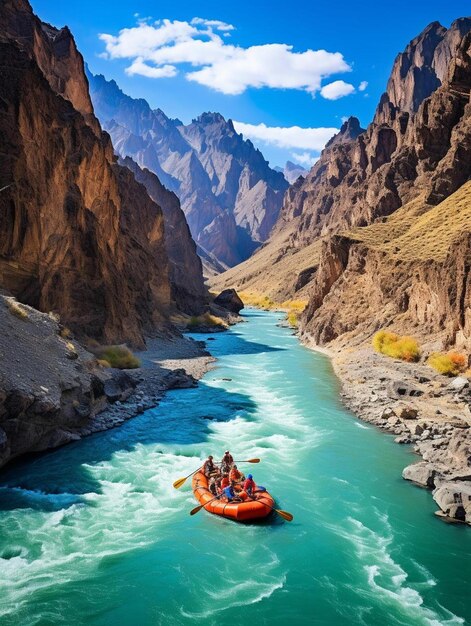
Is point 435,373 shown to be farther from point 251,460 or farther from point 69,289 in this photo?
point 69,289

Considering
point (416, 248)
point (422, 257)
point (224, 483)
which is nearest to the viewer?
point (224, 483)

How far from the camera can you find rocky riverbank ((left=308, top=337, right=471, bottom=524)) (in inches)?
741

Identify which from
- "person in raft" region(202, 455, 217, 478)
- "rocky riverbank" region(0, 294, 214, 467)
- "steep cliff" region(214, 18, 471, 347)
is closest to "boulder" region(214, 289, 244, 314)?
"steep cliff" region(214, 18, 471, 347)

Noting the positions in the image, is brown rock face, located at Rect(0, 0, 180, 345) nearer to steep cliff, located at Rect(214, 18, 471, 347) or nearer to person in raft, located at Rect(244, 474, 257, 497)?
person in raft, located at Rect(244, 474, 257, 497)

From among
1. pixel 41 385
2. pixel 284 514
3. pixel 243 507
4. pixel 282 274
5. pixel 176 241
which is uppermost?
pixel 176 241

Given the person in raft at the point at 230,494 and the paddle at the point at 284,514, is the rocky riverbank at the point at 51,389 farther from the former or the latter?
the paddle at the point at 284,514

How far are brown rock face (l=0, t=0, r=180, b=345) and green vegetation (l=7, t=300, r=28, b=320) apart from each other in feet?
18.2

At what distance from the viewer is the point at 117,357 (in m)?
40.2

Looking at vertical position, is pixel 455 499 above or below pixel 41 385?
below

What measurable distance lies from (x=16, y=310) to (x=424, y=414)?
2333 cm

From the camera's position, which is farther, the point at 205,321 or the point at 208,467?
the point at 205,321

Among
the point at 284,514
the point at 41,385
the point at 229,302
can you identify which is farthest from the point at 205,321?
the point at 284,514

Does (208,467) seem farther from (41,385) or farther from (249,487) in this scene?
(41,385)

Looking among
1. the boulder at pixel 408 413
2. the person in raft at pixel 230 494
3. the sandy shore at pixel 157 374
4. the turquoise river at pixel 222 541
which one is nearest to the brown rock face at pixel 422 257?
the boulder at pixel 408 413
